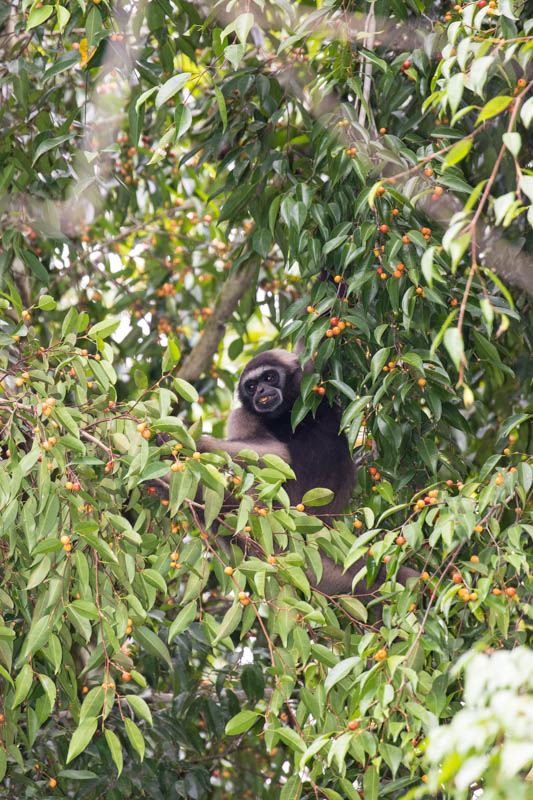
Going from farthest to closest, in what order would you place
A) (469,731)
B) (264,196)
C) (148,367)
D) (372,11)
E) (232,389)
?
(232,389), (148,367), (264,196), (372,11), (469,731)

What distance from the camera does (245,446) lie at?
189 inches

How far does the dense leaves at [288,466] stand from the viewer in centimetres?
250

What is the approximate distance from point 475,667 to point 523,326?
9.23 feet

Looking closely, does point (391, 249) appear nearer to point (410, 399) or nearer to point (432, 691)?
point (410, 399)

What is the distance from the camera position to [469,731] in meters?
1.40

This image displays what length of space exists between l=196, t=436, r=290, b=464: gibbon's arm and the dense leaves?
1.62ft

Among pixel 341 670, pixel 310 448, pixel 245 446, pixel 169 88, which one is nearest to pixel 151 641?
pixel 341 670

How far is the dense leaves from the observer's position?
8.20ft

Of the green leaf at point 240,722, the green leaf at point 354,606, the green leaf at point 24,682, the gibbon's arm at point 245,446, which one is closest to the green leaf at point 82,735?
the green leaf at point 24,682

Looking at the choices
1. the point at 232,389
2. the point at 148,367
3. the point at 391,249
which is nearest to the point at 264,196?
the point at 391,249

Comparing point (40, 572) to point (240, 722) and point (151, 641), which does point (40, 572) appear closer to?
point (151, 641)

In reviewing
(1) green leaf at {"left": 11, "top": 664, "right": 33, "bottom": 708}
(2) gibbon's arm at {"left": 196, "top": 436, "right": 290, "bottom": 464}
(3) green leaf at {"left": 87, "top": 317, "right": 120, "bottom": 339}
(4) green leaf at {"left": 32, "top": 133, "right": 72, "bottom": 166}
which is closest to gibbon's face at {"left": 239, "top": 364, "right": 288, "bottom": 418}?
(2) gibbon's arm at {"left": 196, "top": 436, "right": 290, "bottom": 464}

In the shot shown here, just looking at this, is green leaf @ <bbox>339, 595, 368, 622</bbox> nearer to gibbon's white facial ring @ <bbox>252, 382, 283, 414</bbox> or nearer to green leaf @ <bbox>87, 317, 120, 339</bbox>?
green leaf @ <bbox>87, 317, 120, 339</bbox>

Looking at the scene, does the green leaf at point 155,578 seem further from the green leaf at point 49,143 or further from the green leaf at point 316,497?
the green leaf at point 49,143
